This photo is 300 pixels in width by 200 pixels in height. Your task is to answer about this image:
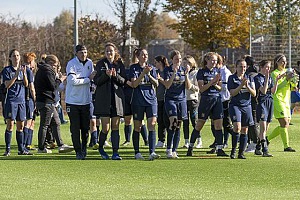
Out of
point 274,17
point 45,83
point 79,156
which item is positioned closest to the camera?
point 79,156

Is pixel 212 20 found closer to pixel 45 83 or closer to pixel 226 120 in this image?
pixel 226 120

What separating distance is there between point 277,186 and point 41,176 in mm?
3544

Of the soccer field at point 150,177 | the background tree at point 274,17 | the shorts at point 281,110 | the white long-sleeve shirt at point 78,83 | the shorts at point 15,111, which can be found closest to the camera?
the soccer field at point 150,177

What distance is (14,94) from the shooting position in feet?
47.2

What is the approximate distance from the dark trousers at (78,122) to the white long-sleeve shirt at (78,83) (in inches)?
4.5

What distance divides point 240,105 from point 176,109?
1.19 metres

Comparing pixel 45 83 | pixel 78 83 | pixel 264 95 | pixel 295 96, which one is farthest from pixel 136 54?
pixel 295 96

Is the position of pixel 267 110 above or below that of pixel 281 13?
below

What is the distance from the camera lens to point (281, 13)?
137 feet

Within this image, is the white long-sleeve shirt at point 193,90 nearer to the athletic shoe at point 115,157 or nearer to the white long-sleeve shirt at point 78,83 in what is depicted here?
the white long-sleeve shirt at point 78,83

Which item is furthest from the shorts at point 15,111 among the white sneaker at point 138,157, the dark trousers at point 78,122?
the white sneaker at point 138,157

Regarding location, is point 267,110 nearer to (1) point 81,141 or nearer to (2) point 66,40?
(1) point 81,141

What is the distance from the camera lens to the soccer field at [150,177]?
962cm

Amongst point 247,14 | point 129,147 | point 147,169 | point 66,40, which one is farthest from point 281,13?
point 147,169
